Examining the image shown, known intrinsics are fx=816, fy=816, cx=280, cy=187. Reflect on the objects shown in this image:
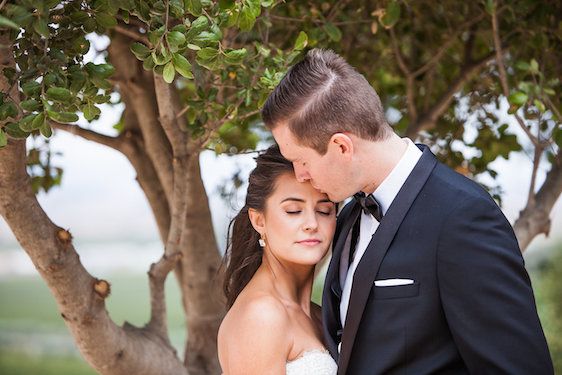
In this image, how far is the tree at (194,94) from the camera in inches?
99.1

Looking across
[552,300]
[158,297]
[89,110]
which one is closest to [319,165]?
[89,110]

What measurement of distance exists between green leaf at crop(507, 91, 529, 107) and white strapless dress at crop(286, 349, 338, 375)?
133 centimetres

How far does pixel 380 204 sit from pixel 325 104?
1.14 ft

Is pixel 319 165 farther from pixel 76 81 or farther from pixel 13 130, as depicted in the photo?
pixel 13 130

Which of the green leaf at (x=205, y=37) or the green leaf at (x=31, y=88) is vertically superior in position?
the green leaf at (x=205, y=37)

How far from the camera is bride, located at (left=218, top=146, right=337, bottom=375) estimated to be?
276 centimetres

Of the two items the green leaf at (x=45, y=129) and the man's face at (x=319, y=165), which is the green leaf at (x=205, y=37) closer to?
the man's face at (x=319, y=165)

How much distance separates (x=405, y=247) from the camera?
2361 millimetres

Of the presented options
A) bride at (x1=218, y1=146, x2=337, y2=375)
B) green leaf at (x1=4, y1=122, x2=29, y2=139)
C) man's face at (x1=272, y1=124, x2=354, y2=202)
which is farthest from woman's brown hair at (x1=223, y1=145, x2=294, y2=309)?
green leaf at (x1=4, y1=122, x2=29, y2=139)

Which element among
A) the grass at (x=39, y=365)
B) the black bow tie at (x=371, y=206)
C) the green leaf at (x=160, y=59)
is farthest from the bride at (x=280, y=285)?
the grass at (x=39, y=365)

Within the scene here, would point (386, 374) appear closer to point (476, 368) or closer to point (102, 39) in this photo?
point (476, 368)

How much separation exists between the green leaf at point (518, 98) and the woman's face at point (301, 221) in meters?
0.99

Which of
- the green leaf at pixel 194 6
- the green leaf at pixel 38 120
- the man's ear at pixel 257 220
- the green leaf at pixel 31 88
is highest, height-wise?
the green leaf at pixel 194 6

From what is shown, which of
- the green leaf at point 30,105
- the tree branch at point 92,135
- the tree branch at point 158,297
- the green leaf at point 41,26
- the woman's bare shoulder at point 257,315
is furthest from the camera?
the tree branch at point 158,297
